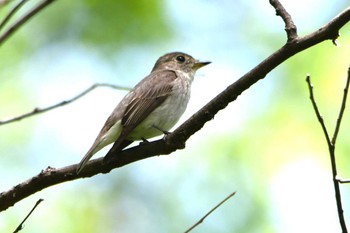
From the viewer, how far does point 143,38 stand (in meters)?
9.56

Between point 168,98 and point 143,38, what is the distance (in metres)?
3.79

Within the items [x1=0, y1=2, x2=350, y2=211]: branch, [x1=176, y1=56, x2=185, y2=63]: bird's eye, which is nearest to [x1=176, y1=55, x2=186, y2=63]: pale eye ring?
[x1=176, y1=56, x2=185, y2=63]: bird's eye

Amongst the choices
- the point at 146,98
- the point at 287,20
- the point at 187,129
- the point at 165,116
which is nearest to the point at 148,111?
the point at 165,116

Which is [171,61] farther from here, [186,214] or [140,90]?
[186,214]

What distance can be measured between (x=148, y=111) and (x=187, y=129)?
1846mm

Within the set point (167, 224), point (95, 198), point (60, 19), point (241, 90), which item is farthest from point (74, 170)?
point (60, 19)

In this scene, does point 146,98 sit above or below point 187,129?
above

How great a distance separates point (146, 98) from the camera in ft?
19.4

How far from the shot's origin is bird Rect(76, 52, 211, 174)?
5402 mm

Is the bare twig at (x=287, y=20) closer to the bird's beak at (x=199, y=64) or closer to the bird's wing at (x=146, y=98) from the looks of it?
the bird's wing at (x=146, y=98)

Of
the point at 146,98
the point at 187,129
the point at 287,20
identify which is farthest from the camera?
the point at 146,98

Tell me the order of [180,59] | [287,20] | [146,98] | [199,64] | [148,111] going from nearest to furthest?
[287,20], [148,111], [146,98], [199,64], [180,59]

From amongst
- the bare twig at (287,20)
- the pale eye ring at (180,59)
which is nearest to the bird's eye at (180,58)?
the pale eye ring at (180,59)

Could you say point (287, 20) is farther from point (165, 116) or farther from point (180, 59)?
point (180, 59)
